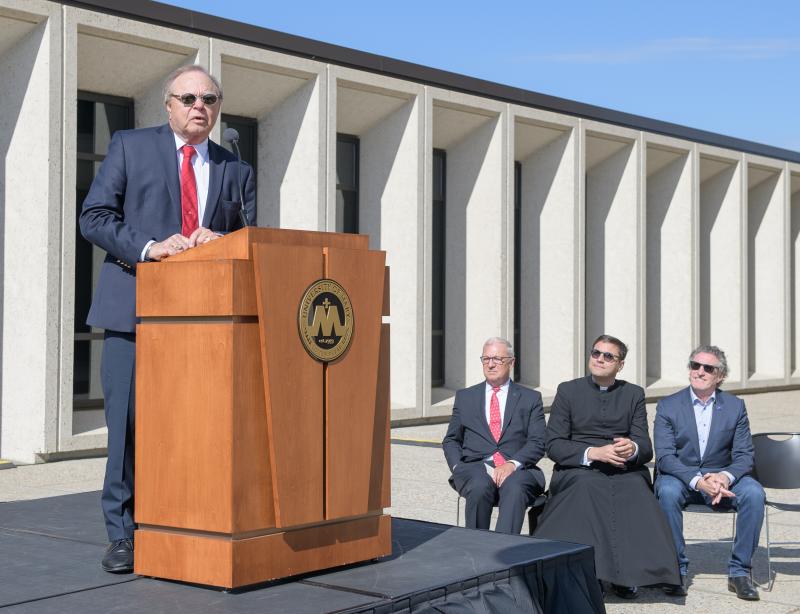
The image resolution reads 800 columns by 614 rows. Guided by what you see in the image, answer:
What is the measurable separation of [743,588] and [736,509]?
53cm

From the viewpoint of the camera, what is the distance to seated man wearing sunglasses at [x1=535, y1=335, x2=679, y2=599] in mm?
6266

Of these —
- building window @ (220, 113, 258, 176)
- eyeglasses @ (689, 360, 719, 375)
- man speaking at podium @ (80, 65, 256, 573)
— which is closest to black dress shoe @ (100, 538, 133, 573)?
man speaking at podium @ (80, 65, 256, 573)

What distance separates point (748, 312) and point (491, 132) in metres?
11.0

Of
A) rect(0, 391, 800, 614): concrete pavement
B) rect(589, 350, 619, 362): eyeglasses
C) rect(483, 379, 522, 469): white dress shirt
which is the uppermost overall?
rect(589, 350, 619, 362): eyeglasses

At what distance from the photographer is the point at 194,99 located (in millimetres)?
4148

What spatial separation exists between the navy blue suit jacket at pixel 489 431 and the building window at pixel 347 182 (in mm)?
10173

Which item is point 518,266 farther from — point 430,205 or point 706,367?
point 706,367

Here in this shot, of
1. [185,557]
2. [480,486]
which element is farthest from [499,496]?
[185,557]

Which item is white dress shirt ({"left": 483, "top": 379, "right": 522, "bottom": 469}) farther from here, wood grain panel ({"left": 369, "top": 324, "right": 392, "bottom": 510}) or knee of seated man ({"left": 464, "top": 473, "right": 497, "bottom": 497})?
wood grain panel ({"left": 369, "top": 324, "right": 392, "bottom": 510})

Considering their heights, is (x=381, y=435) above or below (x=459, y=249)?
below

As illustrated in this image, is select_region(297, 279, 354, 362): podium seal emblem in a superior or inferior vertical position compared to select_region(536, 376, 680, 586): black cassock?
superior

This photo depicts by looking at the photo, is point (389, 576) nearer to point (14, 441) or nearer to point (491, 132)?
point (14, 441)

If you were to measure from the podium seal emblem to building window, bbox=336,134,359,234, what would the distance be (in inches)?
514

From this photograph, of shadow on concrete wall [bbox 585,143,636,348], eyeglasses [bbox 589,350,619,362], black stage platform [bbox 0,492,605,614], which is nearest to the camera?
black stage platform [bbox 0,492,605,614]
